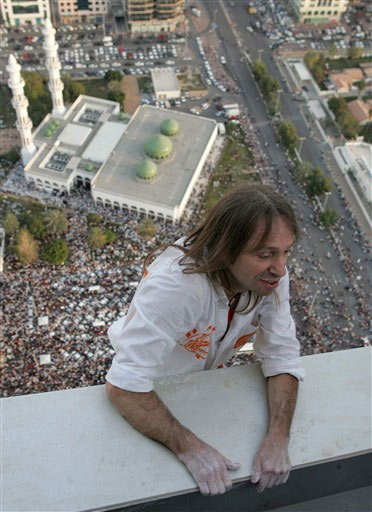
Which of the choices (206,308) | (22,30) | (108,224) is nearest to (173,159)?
(108,224)

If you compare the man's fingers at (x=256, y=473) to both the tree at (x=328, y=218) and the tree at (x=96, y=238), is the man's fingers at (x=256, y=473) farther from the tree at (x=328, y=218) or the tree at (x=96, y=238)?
the tree at (x=328, y=218)

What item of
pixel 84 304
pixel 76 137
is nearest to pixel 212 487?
pixel 84 304

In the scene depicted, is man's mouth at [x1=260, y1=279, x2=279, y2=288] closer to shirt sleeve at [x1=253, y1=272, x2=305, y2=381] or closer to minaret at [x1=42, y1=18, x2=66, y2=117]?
shirt sleeve at [x1=253, y1=272, x2=305, y2=381]

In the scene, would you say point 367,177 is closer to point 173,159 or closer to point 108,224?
point 173,159

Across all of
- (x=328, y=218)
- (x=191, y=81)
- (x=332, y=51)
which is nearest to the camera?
(x=328, y=218)


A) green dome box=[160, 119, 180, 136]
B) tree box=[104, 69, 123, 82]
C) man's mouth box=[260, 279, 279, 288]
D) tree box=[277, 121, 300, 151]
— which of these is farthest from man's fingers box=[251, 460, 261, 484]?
tree box=[104, 69, 123, 82]

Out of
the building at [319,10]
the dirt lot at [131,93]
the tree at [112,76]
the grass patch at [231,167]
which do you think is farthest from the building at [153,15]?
the grass patch at [231,167]

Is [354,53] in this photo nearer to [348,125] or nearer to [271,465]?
[348,125]
